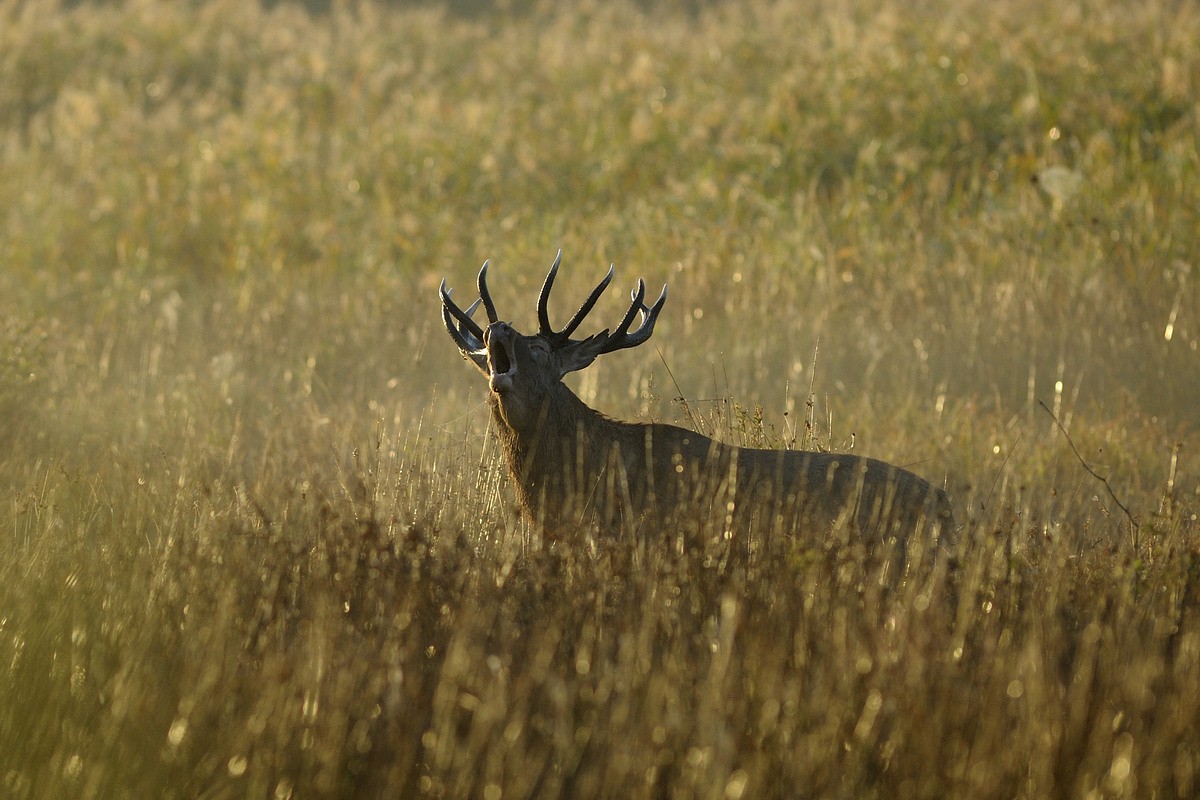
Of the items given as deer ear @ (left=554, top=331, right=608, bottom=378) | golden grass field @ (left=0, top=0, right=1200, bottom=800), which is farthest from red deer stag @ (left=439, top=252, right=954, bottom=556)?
golden grass field @ (left=0, top=0, right=1200, bottom=800)

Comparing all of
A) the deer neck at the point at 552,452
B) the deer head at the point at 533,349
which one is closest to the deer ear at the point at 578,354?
the deer head at the point at 533,349

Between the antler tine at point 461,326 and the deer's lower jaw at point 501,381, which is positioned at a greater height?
the antler tine at point 461,326

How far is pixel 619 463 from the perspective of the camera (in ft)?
22.7

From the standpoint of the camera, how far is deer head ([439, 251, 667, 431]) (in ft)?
22.3

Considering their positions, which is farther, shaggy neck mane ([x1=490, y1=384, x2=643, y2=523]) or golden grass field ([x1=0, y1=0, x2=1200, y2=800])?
shaggy neck mane ([x1=490, y1=384, x2=643, y2=523])

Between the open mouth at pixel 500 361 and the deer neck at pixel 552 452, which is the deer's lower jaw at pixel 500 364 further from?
the deer neck at pixel 552 452

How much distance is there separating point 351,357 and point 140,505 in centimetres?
573

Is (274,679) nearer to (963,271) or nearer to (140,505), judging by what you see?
(140,505)

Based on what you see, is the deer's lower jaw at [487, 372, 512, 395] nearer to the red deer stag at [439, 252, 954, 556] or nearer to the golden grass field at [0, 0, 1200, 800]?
the red deer stag at [439, 252, 954, 556]

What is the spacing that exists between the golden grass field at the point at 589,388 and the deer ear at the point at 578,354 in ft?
2.27

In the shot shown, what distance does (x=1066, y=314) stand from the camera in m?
12.2

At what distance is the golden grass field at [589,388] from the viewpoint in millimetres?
4449

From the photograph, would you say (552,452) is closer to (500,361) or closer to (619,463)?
(619,463)

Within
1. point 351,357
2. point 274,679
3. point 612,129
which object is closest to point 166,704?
point 274,679
